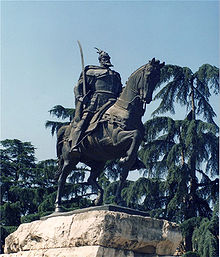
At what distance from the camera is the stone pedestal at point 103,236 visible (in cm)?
793

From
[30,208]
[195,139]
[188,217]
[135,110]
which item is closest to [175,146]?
[195,139]

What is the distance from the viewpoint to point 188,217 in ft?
59.7

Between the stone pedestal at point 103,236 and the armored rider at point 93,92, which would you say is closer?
the stone pedestal at point 103,236

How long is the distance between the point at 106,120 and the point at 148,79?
3.31 ft

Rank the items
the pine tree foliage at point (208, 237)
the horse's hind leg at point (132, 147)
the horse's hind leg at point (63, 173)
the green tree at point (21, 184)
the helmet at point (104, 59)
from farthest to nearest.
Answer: the green tree at point (21, 184), the pine tree foliage at point (208, 237), the helmet at point (104, 59), the horse's hind leg at point (63, 173), the horse's hind leg at point (132, 147)

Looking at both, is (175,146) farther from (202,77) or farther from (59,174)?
(59,174)

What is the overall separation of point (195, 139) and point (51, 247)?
33.0 ft

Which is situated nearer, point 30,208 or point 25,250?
point 25,250

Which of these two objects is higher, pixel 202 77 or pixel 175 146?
pixel 202 77

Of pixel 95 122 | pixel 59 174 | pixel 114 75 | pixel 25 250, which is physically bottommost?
pixel 25 250

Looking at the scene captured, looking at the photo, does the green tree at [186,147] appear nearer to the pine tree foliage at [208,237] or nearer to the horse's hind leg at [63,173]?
the pine tree foliage at [208,237]

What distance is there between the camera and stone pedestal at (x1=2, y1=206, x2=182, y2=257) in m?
7.93

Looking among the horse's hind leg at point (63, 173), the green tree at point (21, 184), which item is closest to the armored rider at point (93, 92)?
the horse's hind leg at point (63, 173)

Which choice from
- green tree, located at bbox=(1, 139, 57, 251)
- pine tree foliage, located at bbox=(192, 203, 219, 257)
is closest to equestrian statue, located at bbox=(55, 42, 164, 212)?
pine tree foliage, located at bbox=(192, 203, 219, 257)
